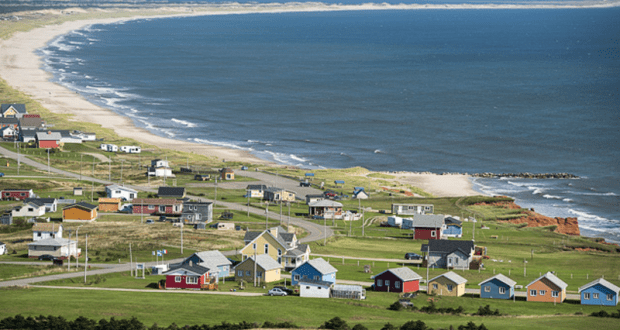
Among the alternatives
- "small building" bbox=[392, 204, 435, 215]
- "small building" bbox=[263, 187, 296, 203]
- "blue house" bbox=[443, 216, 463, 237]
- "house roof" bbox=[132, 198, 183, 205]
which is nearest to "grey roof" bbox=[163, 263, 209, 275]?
"house roof" bbox=[132, 198, 183, 205]

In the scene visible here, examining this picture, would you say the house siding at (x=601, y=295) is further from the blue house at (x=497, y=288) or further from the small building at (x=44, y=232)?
the small building at (x=44, y=232)

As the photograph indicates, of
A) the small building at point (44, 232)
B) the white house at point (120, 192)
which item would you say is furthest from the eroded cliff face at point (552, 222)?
the small building at point (44, 232)

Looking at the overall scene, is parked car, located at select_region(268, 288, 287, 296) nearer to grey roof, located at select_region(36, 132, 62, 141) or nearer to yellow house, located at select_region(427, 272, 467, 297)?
yellow house, located at select_region(427, 272, 467, 297)

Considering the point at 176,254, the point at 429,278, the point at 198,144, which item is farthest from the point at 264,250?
the point at 198,144

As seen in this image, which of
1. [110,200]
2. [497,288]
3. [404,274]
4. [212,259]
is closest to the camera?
[497,288]

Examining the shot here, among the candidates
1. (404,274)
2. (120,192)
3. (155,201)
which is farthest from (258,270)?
(120,192)

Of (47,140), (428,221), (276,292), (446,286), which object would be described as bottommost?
(276,292)

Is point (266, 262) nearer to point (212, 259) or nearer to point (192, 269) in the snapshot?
point (212, 259)
